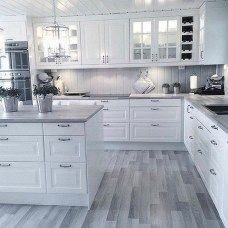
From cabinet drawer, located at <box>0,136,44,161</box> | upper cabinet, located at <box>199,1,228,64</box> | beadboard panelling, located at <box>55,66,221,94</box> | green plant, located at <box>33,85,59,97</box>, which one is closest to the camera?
cabinet drawer, located at <box>0,136,44,161</box>

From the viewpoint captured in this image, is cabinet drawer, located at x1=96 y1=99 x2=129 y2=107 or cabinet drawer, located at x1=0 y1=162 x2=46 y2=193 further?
cabinet drawer, located at x1=96 y1=99 x2=129 y2=107

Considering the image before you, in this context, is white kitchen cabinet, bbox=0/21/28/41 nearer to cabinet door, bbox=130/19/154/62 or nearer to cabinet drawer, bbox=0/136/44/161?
cabinet door, bbox=130/19/154/62

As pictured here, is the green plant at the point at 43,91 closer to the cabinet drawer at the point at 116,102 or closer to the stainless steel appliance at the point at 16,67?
the cabinet drawer at the point at 116,102

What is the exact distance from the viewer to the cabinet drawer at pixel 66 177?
2588mm

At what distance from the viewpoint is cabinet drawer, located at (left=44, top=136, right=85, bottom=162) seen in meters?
2.55

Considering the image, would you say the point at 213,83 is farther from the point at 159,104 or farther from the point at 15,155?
the point at 15,155

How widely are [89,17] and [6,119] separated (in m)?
2.68

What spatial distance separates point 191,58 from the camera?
14.7 ft

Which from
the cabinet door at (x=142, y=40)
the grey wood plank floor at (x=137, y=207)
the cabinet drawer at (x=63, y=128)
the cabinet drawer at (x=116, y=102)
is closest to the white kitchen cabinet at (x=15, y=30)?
the cabinet drawer at (x=116, y=102)

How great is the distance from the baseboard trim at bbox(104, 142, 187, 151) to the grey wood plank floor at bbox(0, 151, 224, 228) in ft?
2.86

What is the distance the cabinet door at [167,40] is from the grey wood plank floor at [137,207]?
75.4 inches

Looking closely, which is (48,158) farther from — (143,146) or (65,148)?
(143,146)

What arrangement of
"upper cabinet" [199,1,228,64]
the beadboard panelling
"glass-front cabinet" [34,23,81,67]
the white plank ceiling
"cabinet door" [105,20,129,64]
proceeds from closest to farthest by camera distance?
the white plank ceiling, "upper cabinet" [199,1,228,64], "cabinet door" [105,20,129,64], "glass-front cabinet" [34,23,81,67], the beadboard panelling

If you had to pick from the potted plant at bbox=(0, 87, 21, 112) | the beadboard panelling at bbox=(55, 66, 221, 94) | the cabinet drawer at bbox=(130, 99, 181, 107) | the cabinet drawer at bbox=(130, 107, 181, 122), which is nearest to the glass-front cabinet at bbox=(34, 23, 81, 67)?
the beadboard panelling at bbox=(55, 66, 221, 94)
